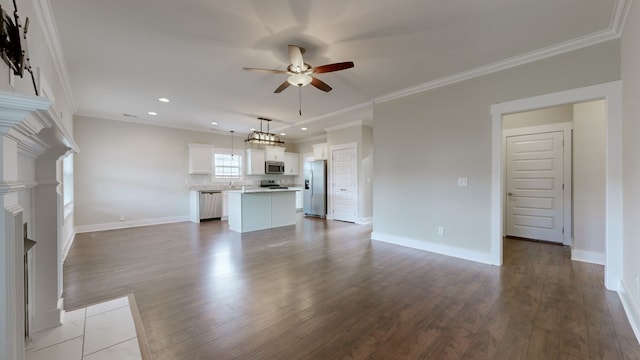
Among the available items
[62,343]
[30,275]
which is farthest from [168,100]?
[62,343]

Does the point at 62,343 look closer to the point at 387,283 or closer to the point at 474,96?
the point at 387,283

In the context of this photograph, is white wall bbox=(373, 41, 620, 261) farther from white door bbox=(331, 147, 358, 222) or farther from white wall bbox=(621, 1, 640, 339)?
white door bbox=(331, 147, 358, 222)

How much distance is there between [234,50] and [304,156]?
635 centimetres

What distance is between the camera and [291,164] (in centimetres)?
920

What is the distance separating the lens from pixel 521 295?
8.33 feet

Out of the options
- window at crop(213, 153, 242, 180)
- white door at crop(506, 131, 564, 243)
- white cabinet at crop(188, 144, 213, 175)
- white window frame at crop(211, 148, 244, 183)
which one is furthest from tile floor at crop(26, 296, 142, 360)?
white door at crop(506, 131, 564, 243)

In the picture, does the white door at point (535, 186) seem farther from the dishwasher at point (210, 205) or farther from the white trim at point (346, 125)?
the dishwasher at point (210, 205)

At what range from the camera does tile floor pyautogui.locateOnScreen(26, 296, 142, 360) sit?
1.71 meters

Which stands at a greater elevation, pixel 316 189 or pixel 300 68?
pixel 300 68

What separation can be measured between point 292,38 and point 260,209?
395cm

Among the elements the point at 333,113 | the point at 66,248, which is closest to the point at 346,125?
the point at 333,113

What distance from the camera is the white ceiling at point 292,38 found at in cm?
221

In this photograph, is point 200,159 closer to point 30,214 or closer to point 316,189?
point 316,189

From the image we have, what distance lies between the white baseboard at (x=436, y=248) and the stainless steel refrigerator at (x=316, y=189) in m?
2.91
